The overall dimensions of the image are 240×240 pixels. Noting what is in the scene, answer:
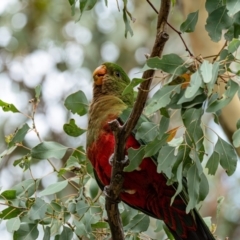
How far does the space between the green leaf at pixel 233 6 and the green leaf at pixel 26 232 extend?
1.06 m

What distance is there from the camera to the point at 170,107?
160cm

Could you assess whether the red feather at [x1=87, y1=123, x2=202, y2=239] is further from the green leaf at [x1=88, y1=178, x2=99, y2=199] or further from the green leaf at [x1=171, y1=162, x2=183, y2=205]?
the green leaf at [x1=171, y1=162, x2=183, y2=205]

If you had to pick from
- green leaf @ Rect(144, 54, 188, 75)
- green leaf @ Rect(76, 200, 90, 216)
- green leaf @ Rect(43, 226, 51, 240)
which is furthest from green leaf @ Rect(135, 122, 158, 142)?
green leaf @ Rect(43, 226, 51, 240)

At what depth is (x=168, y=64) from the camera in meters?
1.59

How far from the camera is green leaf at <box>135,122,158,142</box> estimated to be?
70.4 inches

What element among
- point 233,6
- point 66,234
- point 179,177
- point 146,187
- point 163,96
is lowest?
point 66,234

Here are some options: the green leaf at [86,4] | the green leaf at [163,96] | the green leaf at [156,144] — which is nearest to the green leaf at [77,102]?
the green leaf at [86,4]

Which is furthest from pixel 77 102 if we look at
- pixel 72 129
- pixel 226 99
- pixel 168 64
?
pixel 226 99

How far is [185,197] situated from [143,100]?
1.91ft

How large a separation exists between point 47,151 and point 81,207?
238 mm

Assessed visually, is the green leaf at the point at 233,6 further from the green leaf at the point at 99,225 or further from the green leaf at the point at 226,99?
the green leaf at the point at 99,225

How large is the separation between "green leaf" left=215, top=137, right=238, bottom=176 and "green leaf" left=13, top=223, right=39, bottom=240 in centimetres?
74

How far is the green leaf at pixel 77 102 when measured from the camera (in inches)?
84.4

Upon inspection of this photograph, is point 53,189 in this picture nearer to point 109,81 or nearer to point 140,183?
point 140,183
